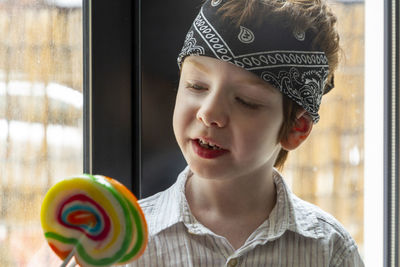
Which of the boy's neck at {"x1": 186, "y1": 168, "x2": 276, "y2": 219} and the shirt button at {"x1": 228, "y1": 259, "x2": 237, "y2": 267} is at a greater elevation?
the boy's neck at {"x1": 186, "y1": 168, "x2": 276, "y2": 219}

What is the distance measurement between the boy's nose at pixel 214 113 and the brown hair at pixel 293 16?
121 mm

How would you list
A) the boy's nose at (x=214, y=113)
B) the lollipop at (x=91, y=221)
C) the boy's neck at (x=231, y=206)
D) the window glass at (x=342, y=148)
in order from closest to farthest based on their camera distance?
the lollipop at (x=91, y=221)
the boy's nose at (x=214, y=113)
the boy's neck at (x=231, y=206)
the window glass at (x=342, y=148)

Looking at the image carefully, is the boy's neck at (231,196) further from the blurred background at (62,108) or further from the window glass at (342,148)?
the window glass at (342,148)

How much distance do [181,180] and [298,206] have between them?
0.23 metres

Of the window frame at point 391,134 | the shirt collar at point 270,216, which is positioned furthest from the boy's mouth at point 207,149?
the window frame at point 391,134

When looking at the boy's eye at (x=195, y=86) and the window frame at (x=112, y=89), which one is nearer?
the boy's eye at (x=195, y=86)

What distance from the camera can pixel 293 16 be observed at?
861 millimetres

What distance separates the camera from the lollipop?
0.71m

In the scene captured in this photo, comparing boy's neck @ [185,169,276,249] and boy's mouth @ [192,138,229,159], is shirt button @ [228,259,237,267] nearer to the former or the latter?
boy's neck @ [185,169,276,249]

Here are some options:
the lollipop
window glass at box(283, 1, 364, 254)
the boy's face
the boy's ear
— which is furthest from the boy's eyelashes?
window glass at box(283, 1, 364, 254)

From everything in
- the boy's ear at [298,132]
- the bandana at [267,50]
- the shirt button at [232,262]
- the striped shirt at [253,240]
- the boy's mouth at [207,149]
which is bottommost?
the shirt button at [232,262]

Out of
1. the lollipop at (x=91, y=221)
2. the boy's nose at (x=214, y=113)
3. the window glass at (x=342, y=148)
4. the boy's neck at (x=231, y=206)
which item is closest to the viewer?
the lollipop at (x=91, y=221)

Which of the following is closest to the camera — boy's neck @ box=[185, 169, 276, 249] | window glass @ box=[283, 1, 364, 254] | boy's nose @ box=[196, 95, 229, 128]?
boy's nose @ box=[196, 95, 229, 128]

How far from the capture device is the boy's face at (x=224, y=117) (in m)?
0.83
